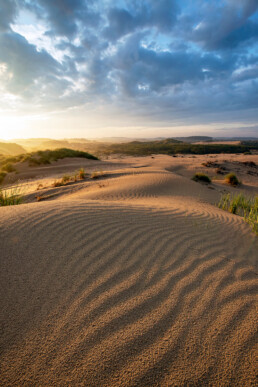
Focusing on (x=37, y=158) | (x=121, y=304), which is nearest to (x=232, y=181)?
(x=121, y=304)

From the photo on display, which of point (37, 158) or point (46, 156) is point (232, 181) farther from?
point (46, 156)

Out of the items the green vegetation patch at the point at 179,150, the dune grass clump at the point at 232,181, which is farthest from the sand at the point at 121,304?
the green vegetation patch at the point at 179,150

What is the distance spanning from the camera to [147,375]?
4.04 feet

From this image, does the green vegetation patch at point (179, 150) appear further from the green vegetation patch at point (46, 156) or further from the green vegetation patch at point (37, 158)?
the green vegetation patch at point (37, 158)

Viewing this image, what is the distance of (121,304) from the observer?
172cm

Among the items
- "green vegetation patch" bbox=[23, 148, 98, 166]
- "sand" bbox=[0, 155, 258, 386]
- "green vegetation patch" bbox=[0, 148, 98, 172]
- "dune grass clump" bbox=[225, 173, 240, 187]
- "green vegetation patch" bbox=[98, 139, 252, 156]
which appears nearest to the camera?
"sand" bbox=[0, 155, 258, 386]

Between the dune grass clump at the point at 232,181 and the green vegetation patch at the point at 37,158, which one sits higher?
the green vegetation patch at the point at 37,158

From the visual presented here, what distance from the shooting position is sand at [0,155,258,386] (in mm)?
1260

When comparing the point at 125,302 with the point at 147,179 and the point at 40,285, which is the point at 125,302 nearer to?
the point at 40,285

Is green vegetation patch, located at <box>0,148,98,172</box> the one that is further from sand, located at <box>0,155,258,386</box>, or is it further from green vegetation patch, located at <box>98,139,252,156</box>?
green vegetation patch, located at <box>98,139,252,156</box>

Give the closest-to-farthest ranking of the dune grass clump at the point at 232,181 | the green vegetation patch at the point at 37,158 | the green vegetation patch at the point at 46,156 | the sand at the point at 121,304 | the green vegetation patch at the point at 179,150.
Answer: the sand at the point at 121,304 → the dune grass clump at the point at 232,181 → the green vegetation patch at the point at 37,158 → the green vegetation patch at the point at 46,156 → the green vegetation patch at the point at 179,150

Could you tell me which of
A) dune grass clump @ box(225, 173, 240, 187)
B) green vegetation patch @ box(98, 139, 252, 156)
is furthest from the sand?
green vegetation patch @ box(98, 139, 252, 156)

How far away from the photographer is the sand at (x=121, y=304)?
1.26 m

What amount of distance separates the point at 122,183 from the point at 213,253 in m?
5.56
